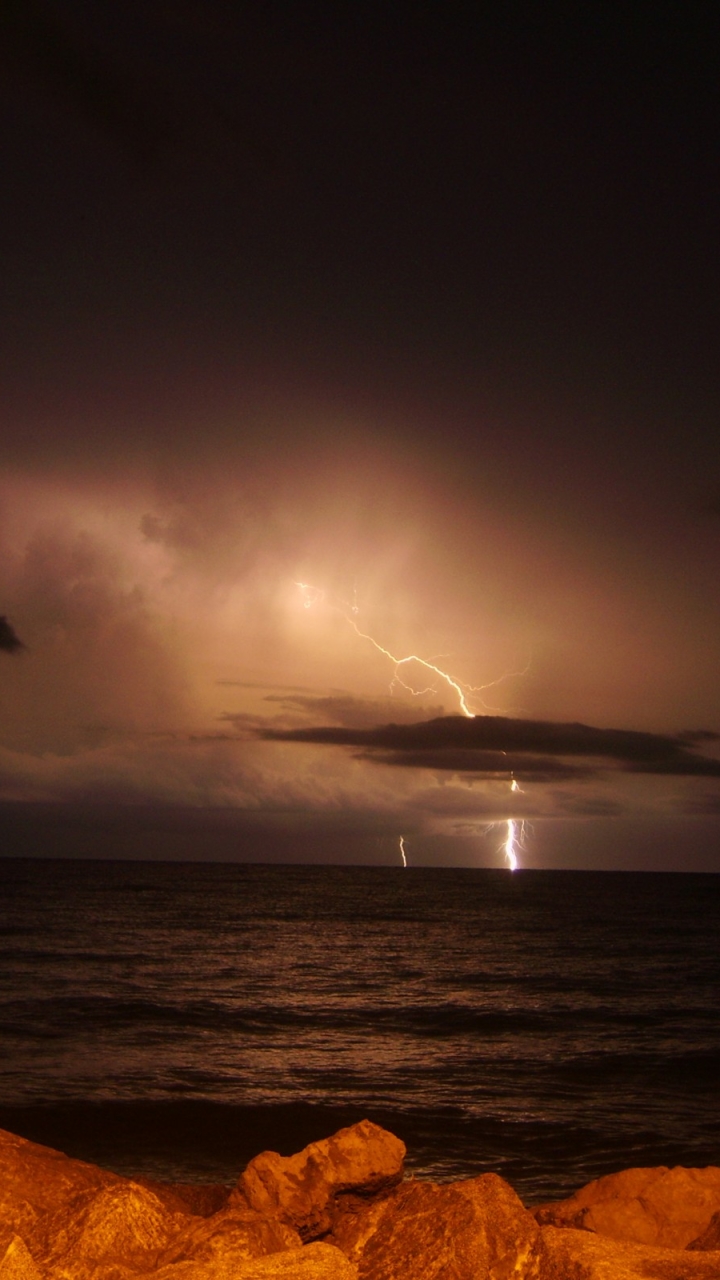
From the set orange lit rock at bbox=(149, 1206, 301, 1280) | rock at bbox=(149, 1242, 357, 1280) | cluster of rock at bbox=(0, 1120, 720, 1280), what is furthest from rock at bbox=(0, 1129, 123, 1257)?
rock at bbox=(149, 1242, 357, 1280)

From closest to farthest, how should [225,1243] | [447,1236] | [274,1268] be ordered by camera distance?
[274,1268]
[225,1243]
[447,1236]

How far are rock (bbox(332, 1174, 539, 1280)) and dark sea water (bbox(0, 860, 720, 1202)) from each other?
5.45 m

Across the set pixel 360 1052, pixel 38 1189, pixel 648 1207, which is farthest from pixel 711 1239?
pixel 360 1052

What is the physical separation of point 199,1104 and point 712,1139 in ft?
25.1

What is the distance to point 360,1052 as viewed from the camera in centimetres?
2034

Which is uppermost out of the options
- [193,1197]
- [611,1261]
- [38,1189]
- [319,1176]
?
[611,1261]

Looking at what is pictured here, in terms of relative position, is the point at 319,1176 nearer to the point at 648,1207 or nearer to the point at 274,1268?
the point at 274,1268

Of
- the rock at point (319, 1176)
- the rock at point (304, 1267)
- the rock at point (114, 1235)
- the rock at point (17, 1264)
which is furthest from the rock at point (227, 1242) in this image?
the rock at point (319, 1176)

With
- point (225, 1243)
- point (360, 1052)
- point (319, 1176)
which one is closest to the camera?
point (225, 1243)

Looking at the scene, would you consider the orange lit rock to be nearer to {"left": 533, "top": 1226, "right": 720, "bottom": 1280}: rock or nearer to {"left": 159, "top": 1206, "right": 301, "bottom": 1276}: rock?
{"left": 159, "top": 1206, "right": 301, "bottom": 1276}: rock

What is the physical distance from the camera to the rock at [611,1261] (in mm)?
5430

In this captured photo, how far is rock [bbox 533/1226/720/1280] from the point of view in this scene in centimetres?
543

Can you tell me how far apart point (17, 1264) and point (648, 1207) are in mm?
4973

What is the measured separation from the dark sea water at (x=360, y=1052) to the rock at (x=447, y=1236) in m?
5.45
